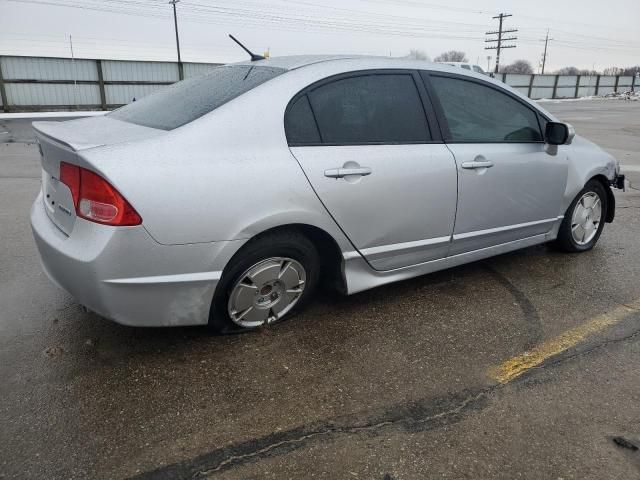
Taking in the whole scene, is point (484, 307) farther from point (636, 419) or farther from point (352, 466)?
point (352, 466)

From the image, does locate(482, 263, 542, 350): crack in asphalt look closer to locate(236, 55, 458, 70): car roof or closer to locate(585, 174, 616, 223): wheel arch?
locate(585, 174, 616, 223): wheel arch

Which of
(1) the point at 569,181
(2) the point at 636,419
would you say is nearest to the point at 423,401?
(2) the point at 636,419

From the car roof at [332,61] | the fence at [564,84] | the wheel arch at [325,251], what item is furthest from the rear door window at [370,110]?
the fence at [564,84]

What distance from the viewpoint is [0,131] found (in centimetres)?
1353

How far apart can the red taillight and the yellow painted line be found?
Result: 191 centimetres

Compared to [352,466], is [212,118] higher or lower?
higher

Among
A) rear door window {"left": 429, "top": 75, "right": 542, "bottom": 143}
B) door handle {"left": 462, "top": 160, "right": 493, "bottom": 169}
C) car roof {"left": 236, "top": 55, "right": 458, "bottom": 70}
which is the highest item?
car roof {"left": 236, "top": 55, "right": 458, "bottom": 70}

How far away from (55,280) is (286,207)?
48.9 inches

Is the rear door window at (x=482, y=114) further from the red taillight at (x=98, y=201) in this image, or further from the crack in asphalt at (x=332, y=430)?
the red taillight at (x=98, y=201)

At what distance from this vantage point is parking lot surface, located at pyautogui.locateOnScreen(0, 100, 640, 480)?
1977 millimetres

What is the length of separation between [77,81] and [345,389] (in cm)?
2161

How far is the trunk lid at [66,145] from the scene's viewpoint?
93.9 inches

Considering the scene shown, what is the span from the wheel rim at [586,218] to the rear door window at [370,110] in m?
1.84

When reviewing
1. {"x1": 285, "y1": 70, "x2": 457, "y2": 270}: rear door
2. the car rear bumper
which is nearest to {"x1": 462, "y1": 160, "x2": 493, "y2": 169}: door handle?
{"x1": 285, "y1": 70, "x2": 457, "y2": 270}: rear door
